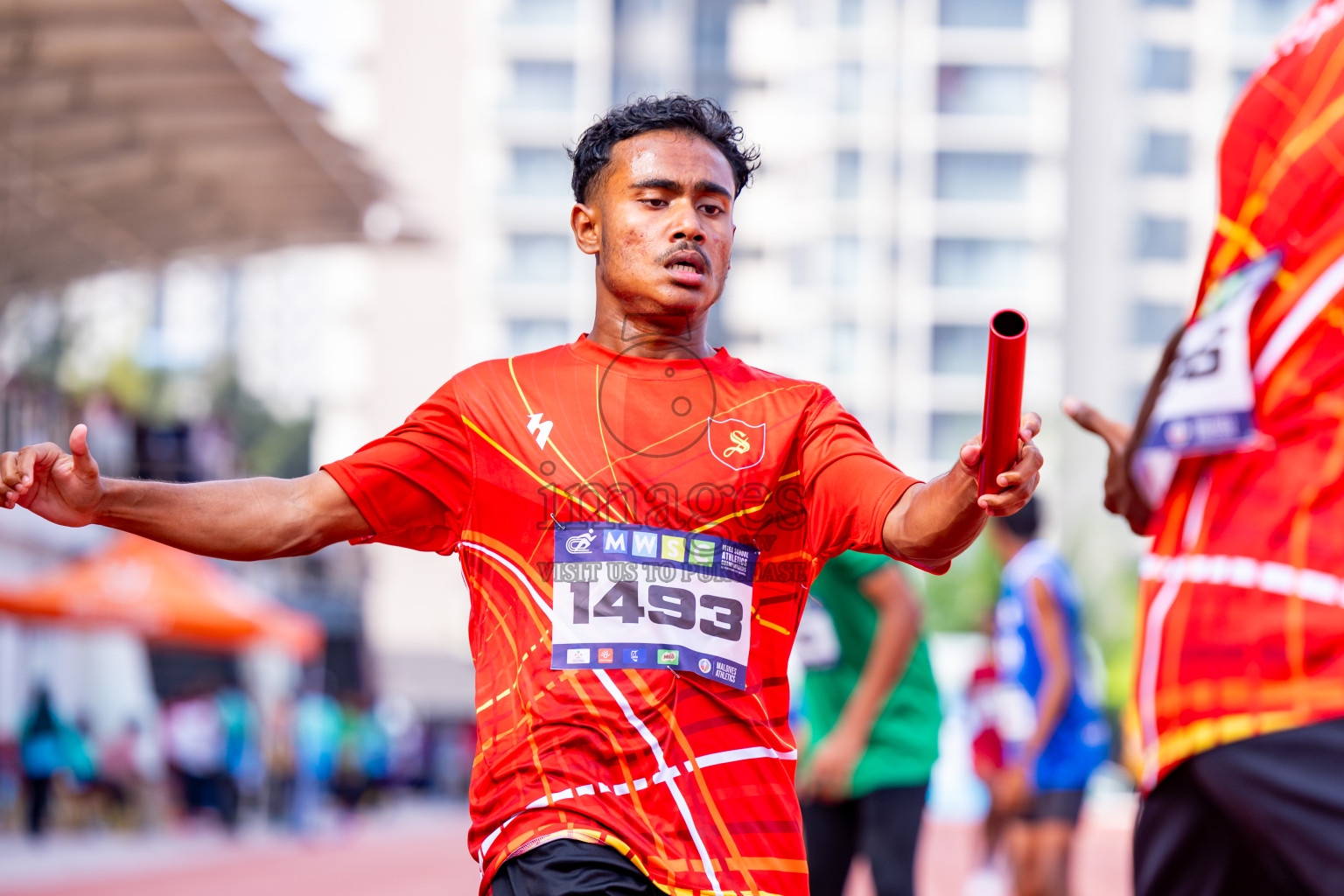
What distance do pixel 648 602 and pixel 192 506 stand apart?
0.83 metres

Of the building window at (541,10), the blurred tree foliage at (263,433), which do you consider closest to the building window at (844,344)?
the building window at (541,10)

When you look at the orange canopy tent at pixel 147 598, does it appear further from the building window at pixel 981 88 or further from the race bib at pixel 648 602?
the building window at pixel 981 88

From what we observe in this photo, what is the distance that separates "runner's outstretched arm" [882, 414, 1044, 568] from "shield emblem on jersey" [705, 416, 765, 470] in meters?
0.35

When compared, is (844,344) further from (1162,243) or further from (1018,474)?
(1018,474)

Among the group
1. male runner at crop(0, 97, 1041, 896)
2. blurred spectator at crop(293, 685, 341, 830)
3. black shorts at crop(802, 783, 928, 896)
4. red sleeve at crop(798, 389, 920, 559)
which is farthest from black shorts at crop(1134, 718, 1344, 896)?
blurred spectator at crop(293, 685, 341, 830)

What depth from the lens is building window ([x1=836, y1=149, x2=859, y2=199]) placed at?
68625 millimetres

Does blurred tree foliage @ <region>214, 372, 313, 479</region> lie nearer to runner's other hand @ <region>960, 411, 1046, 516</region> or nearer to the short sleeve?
the short sleeve

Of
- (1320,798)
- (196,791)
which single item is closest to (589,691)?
(1320,798)

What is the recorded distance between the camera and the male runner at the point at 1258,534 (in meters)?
2.20

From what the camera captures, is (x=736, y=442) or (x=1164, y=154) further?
(x=1164, y=154)

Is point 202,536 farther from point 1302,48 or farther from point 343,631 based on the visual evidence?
point 343,631

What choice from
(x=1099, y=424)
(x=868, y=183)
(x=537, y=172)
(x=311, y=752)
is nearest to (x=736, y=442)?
(x=1099, y=424)

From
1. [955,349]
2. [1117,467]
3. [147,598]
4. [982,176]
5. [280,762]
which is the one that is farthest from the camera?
[982,176]

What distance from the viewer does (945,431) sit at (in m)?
68.3
